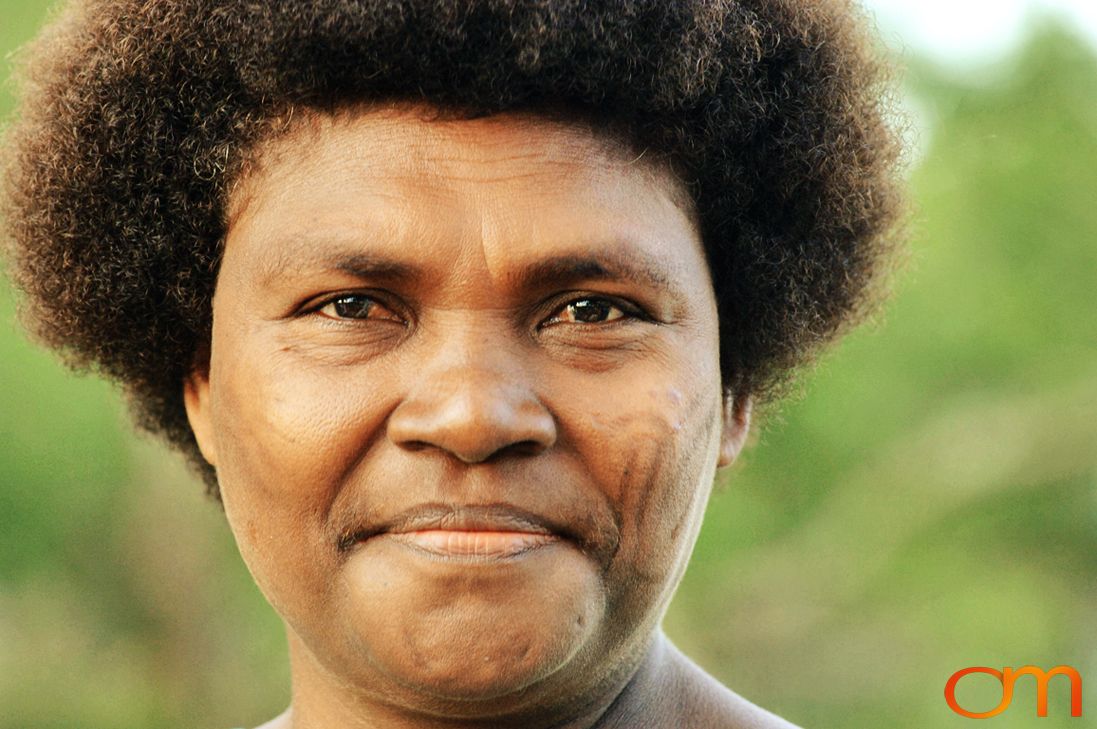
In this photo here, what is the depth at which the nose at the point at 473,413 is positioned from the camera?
2.61 meters

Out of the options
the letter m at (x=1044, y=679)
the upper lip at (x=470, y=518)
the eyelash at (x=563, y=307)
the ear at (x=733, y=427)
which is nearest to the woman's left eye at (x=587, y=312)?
the eyelash at (x=563, y=307)

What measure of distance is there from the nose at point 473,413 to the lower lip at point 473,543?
0.44ft

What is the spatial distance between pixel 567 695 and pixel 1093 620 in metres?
10.6

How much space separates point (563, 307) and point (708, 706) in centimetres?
106

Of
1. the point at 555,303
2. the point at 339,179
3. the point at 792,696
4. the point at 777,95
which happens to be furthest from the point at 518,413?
the point at 792,696

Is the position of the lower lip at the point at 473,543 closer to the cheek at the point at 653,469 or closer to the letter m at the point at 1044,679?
the cheek at the point at 653,469

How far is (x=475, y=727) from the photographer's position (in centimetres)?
297

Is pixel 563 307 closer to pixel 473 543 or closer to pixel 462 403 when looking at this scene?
pixel 462 403

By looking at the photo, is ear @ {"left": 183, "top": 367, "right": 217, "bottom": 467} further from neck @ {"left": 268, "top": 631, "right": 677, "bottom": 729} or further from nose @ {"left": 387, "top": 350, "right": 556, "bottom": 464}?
nose @ {"left": 387, "top": 350, "right": 556, "bottom": 464}

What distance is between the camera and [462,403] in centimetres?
262

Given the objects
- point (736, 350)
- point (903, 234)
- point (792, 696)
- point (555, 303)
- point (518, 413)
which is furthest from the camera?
point (792, 696)

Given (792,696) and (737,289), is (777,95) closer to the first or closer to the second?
(737,289)

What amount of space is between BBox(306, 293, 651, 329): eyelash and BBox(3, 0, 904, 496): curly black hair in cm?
33

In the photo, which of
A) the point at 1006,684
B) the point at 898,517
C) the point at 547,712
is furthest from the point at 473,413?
the point at 898,517
